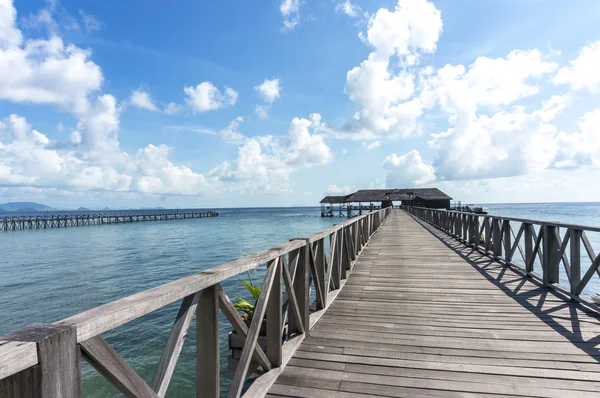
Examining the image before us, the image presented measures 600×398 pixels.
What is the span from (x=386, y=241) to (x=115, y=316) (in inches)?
454

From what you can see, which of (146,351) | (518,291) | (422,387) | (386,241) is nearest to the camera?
(422,387)

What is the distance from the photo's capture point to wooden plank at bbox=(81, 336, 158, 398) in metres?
1.14

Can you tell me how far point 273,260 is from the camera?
8.87 feet

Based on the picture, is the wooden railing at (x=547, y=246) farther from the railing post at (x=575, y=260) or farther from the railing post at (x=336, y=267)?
the railing post at (x=336, y=267)

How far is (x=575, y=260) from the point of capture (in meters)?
4.59

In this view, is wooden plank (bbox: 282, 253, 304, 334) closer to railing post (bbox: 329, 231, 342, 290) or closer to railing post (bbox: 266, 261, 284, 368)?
railing post (bbox: 266, 261, 284, 368)

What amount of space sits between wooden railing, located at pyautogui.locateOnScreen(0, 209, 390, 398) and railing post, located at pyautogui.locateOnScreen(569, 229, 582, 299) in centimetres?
367

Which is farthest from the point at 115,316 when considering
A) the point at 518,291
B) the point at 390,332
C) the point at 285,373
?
the point at 518,291

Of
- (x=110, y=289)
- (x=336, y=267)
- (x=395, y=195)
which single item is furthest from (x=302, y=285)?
(x=395, y=195)

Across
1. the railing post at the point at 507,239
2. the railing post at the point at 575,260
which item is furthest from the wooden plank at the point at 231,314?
the railing post at the point at 507,239

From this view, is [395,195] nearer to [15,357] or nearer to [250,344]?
[250,344]

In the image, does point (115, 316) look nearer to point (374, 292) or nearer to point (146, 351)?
point (374, 292)

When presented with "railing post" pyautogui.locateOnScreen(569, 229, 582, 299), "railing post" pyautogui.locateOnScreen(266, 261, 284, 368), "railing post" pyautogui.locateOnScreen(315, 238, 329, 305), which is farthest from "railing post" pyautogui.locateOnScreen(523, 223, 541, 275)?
"railing post" pyautogui.locateOnScreen(266, 261, 284, 368)

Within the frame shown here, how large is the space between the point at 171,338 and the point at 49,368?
654 millimetres
